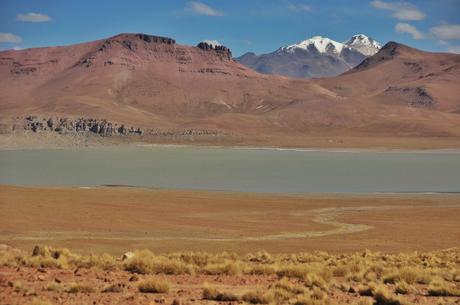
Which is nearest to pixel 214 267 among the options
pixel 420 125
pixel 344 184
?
pixel 344 184

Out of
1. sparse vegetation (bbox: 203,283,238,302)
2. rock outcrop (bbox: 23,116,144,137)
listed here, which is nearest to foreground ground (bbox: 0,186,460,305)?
sparse vegetation (bbox: 203,283,238,302)

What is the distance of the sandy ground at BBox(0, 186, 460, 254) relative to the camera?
22.6 metres

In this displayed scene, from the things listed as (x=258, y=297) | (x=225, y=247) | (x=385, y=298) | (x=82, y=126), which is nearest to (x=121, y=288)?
(x=258, y=297)

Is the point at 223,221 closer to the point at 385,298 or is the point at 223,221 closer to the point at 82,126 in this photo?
the point at 385,298

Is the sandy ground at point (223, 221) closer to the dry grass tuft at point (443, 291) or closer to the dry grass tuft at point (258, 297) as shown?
the dry grass tuft at point (443, 291)

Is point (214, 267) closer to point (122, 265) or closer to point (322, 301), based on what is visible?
point (122, 265)

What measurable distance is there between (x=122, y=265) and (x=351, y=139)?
129 m

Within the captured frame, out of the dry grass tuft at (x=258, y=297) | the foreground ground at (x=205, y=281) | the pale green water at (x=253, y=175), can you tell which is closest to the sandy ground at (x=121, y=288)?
the foreground ground at (x=205, y=281)

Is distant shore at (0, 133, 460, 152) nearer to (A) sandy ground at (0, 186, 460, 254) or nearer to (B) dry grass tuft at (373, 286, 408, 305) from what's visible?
(A) sandy ground at (0, 186, 460, 254)

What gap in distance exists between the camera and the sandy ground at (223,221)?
22625mm

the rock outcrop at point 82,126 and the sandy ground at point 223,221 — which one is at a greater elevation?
the rock outcrop at point 82,126

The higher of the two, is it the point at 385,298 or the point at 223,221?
the point at 385,298

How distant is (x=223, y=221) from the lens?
2970cm

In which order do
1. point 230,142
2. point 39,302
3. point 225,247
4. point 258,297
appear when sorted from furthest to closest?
1. point 230,142
2. point 225,247
3. point 258,297
4. point 39,302
